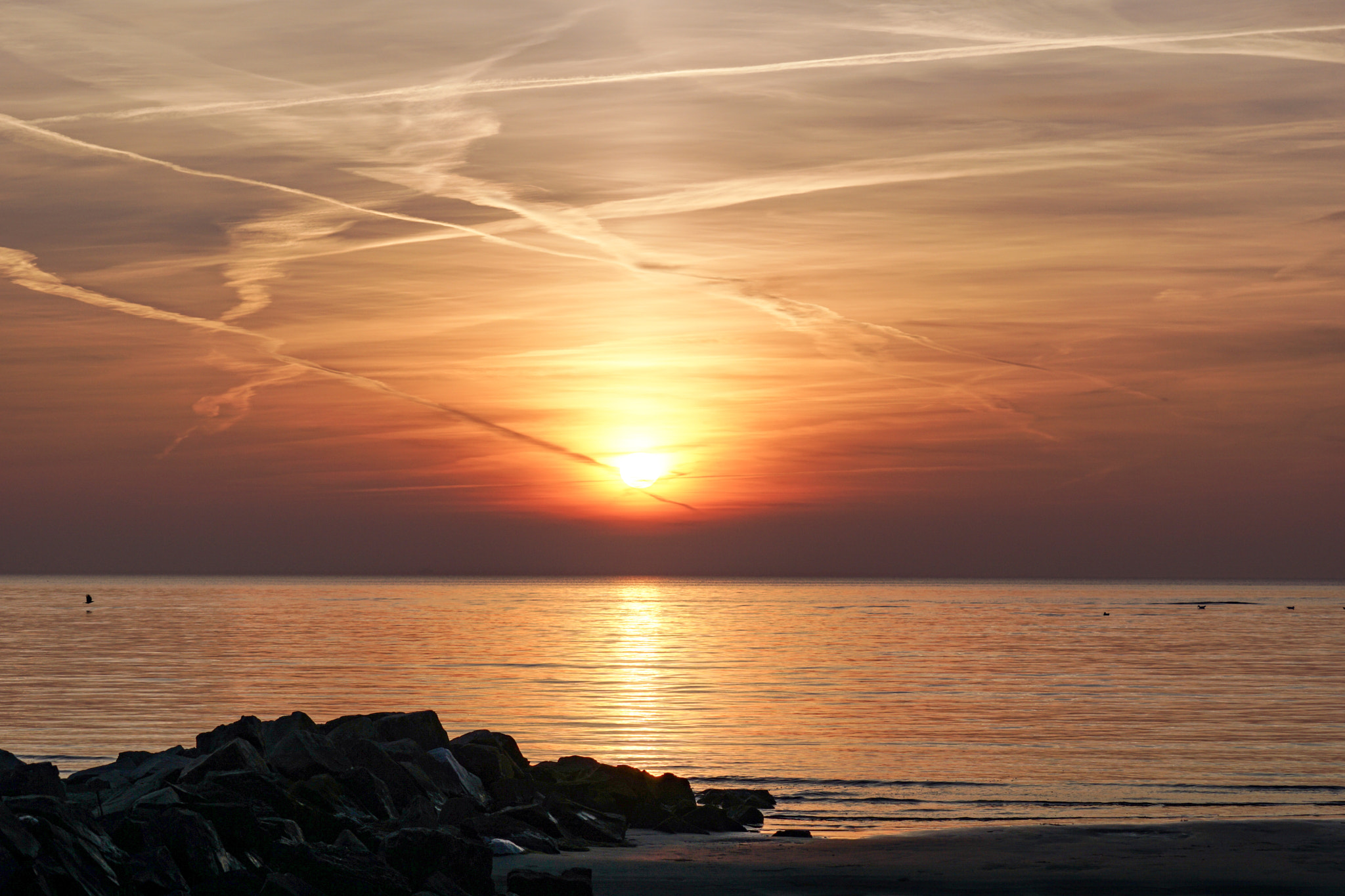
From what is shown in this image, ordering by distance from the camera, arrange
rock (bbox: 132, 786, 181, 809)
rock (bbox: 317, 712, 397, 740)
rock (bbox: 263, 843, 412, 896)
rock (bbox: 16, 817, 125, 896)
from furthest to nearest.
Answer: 1. rock (bbox: 317, 712, 397, 740)
2. rock (bbox: 132, 786, 181, 809)
3. rock (bbox: 263, 843, 412, 896)
4. rock (bbox: 16, 817, 125, 896)

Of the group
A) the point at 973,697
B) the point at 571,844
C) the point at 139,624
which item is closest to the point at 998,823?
the point at 571,844

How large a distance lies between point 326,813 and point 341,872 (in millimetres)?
3677

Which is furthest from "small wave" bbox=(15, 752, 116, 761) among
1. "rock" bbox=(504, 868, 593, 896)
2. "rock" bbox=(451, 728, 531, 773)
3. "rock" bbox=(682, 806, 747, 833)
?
"rock" bbox=(504, 868, 593, 896)

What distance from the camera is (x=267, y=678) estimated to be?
5519 centimetres

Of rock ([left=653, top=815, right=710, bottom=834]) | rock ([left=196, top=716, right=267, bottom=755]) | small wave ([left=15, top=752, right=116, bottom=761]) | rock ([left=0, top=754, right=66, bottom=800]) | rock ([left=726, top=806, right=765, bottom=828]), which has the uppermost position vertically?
rock ([left=196, top=716, right=267, bottom=755])

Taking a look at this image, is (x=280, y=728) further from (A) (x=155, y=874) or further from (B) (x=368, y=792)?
(A) (x=155, y=874)

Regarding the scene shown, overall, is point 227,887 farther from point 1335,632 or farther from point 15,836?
point 1335,632

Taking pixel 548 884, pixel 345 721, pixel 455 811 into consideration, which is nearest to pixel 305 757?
pixel 455 811

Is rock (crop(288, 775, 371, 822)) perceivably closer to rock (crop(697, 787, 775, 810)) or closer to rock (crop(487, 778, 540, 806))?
rock (crop(487, 778, 540, 806))

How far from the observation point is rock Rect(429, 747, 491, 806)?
2262cm

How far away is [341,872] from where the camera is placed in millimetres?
14805

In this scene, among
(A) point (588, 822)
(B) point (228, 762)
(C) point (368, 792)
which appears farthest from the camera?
(A) point (588, 822)

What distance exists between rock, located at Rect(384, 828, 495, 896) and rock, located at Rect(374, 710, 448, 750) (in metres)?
8.97

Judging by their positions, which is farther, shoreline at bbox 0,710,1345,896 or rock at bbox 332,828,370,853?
rock at bbox 332,828,370,853
